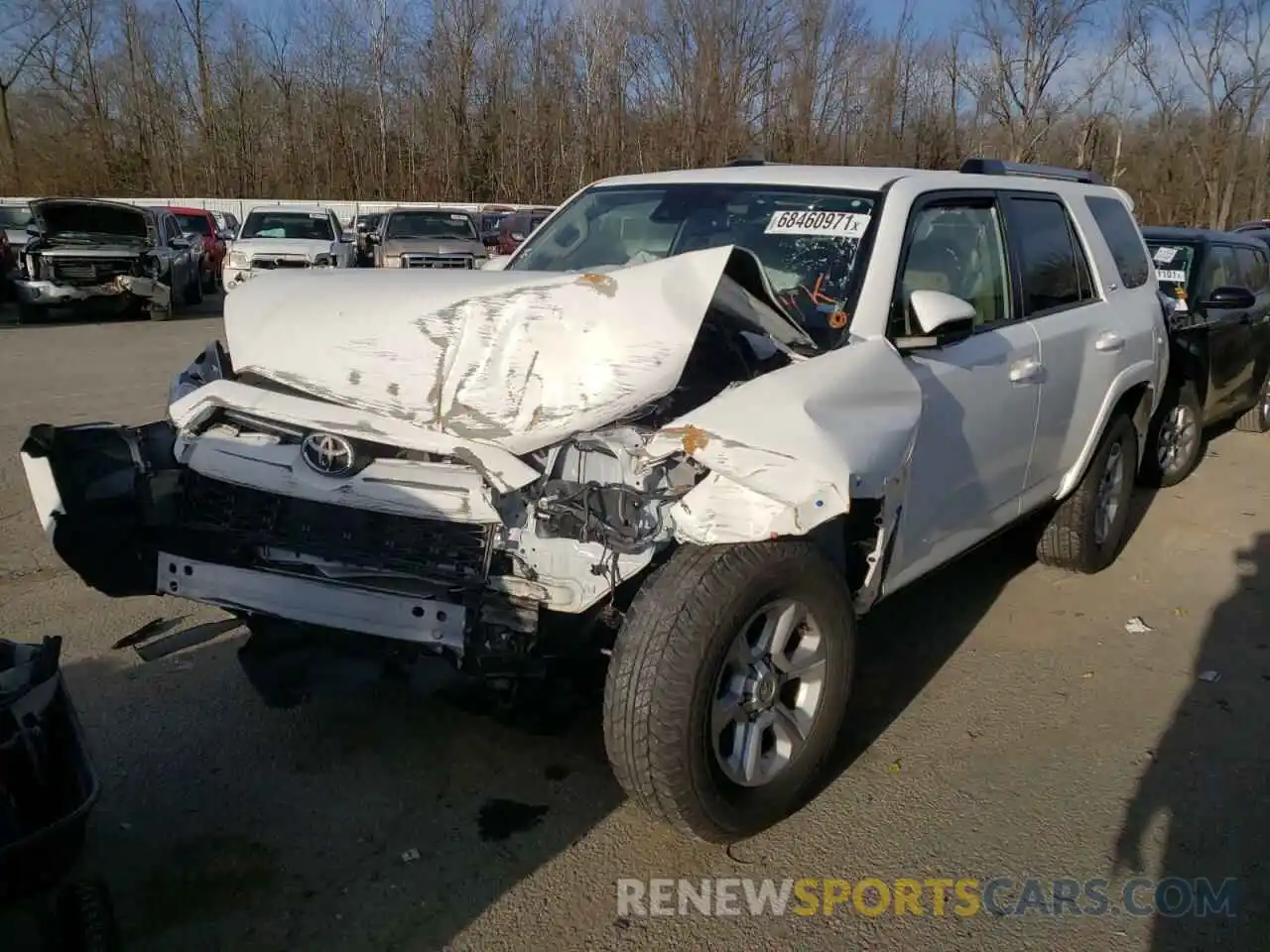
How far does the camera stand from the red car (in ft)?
70.5

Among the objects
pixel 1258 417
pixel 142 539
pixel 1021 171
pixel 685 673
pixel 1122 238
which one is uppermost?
pixel 1021 171

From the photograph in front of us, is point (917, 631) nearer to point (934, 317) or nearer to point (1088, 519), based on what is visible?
point (1088, 519)

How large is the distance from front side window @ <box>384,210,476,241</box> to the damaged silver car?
360 centimetres

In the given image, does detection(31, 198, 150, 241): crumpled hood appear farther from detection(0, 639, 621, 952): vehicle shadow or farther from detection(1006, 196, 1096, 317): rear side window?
detection(1006, 196, 1096, 317): rear side window

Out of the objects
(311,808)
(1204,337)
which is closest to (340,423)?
(311,808)

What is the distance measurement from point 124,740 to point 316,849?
0.96 metres

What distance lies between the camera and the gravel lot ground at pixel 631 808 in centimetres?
273

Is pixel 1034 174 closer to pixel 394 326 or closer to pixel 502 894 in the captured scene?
pixel 394 326

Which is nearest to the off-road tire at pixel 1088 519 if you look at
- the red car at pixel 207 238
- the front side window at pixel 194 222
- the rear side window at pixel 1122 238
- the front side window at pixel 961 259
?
the rear side window at pixel 1122 238

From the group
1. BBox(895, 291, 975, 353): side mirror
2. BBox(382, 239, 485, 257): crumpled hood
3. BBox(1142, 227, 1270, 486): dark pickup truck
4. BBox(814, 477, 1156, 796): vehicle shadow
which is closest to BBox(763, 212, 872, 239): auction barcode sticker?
BBox(895, 291, 975, 353): side mirror

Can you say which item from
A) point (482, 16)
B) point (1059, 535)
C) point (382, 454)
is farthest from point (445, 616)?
point (482, 16)

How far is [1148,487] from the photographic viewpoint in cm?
724

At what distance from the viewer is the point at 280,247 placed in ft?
55.9

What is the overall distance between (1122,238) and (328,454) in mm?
4257
